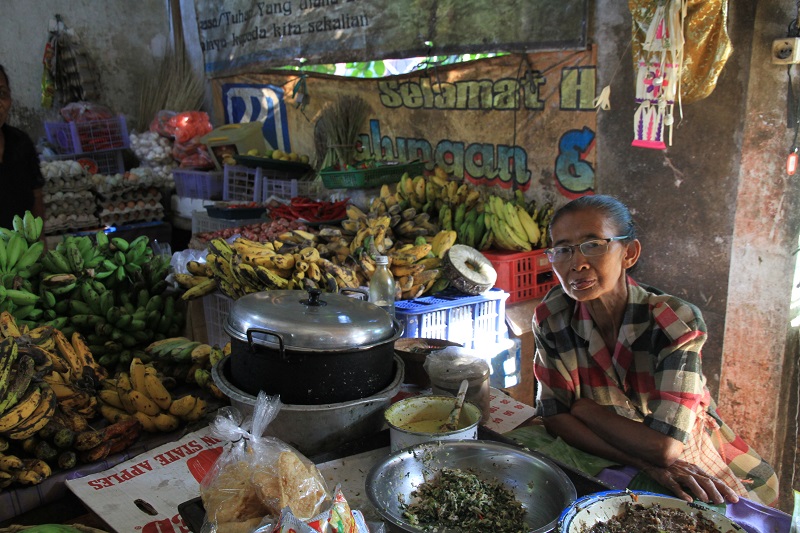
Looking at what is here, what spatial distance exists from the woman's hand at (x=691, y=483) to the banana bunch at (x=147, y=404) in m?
1.75

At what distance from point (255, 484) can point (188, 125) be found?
766 cm

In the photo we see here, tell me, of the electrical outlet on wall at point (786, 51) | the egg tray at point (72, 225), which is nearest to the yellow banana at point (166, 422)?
the electrical outlet on wall at point (786, 51)

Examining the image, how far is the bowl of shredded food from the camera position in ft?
4.58

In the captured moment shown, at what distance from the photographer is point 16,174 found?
438cm

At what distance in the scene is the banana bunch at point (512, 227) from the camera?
4.29 m

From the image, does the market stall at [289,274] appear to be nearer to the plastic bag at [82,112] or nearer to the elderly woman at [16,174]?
the plastic bag at [82,112]

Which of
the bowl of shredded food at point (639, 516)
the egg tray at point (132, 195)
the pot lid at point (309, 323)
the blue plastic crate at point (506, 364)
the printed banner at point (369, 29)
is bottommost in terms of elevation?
the blue plastic crate at point (506, 364)

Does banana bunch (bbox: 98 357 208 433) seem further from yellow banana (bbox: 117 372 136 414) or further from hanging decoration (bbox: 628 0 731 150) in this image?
hanging decoration (bbox: 628 0 731 150)

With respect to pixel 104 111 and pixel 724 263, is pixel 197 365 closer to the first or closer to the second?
pixel 724 263

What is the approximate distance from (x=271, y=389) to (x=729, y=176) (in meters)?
2.92

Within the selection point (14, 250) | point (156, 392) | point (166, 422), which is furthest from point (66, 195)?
point (166, 422)

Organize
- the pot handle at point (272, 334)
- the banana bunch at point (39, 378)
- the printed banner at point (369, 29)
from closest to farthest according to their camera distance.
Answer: the pot handle at point (272, 334), the banana bunch at point (39, 378), the printed banner at point (369, 29)

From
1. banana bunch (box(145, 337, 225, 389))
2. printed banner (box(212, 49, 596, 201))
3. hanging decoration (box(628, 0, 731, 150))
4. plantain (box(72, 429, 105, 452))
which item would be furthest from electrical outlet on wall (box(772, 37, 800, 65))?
plantain (box(72, 429, 105, 452))

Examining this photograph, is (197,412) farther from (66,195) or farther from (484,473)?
(66,195)
